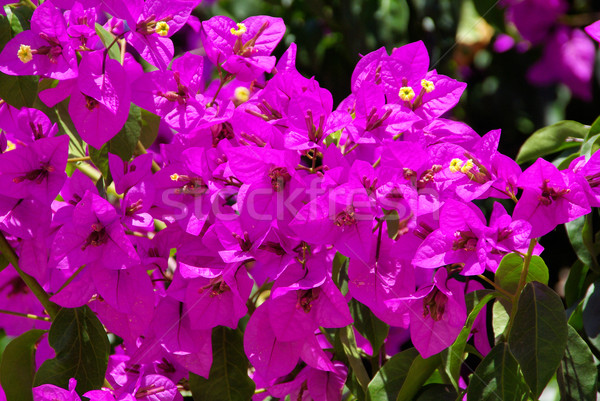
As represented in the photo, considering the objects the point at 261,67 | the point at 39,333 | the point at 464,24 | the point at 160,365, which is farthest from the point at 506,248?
the point at 464,24

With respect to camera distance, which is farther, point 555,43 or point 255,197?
point 555,43

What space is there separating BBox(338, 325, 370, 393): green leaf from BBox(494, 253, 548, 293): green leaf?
18 centimetres

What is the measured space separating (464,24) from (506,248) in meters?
1.23

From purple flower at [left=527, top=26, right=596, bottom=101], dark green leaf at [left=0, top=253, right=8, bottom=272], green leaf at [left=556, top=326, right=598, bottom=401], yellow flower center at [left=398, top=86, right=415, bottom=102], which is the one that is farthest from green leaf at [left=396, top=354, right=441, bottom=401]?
purple flower at [left=527, top=26, right=596, bottom=101]

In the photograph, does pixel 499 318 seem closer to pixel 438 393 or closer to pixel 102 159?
pixel 438 393

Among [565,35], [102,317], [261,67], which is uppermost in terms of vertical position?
[261,67]

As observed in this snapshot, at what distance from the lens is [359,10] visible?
153cm

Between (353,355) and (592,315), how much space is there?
259 mm

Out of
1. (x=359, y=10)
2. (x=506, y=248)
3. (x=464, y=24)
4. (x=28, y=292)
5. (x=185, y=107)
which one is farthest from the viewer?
(x=464, y=24)

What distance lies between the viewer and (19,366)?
0.89m

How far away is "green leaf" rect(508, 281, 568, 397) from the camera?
66cm

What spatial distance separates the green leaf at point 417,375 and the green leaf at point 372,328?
0.05m

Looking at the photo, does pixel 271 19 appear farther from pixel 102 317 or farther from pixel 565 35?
pixel 565 35

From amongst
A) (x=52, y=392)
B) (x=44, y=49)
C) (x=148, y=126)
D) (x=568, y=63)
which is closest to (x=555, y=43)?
(x=568, y=63)
